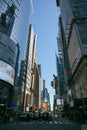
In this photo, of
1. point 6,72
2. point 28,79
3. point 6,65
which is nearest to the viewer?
point 6,72

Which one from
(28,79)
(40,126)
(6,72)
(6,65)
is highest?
(28,79)

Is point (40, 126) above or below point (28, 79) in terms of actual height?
below

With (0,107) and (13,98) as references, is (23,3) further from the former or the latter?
(0,107)

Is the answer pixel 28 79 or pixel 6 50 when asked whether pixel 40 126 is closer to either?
pixel 6 50

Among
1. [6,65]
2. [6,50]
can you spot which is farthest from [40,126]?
[6,50]

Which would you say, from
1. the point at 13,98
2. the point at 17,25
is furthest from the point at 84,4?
the point at 13,98

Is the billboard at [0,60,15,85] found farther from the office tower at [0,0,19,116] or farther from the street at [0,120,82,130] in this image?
the street at [0,120,82,130]

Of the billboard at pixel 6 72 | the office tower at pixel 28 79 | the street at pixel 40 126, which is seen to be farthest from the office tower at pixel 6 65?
the office tower at pixel 28 79

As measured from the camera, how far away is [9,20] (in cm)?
6875

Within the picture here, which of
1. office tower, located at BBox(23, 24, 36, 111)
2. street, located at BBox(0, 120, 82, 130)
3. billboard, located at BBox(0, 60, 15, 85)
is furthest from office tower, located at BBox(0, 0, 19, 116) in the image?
office tower, located at BBox(23, 24, 36, 111)

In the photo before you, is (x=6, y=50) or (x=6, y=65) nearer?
(x=6, y=65)

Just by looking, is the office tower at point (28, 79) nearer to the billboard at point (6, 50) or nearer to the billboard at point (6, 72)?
the billboard at point (6, 72)

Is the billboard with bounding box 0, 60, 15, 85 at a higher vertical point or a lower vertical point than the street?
higher

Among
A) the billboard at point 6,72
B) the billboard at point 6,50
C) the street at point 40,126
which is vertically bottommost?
the street at point 40,126
